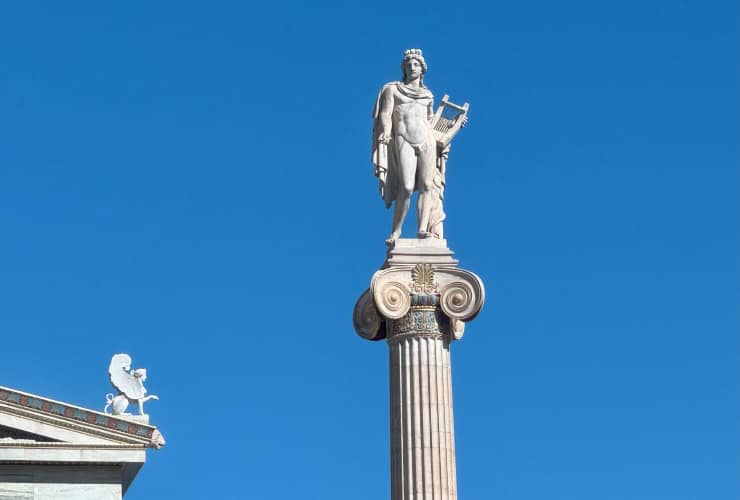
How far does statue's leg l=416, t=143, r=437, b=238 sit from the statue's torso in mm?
240

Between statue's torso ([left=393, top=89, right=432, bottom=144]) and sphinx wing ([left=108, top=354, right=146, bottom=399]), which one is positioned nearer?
statue's torso ([left=393, top=89, right=432, bottom=144])

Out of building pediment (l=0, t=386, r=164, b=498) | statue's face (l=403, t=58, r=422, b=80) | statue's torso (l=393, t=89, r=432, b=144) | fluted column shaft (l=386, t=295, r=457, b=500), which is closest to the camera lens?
fluted column shaft (l=386, t=295, r=457, b=500)

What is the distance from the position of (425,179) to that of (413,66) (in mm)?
2507

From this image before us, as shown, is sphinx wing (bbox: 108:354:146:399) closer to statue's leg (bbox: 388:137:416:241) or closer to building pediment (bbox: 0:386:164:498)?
building pediment (bbox: 0:386:164:498)

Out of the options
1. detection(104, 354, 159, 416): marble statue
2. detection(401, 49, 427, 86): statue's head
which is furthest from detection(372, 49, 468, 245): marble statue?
detection(104, 354, 159, 416): marble statue

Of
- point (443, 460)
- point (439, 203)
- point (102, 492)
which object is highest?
point (439, 203)

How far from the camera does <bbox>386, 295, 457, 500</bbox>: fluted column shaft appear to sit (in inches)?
1391

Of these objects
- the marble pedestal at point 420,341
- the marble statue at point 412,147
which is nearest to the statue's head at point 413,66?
the marble statue at point 412,147

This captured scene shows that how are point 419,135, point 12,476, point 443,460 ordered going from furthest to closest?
1. point 12,476
2. point 419,135
3. point 443,460

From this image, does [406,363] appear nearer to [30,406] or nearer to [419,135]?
[419,135]

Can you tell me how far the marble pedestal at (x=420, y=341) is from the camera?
35.5 meters

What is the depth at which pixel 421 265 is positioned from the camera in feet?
121

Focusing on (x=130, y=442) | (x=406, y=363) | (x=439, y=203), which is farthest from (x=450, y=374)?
(x=130, y=442)

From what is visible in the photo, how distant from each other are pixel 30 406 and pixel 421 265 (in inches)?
426
